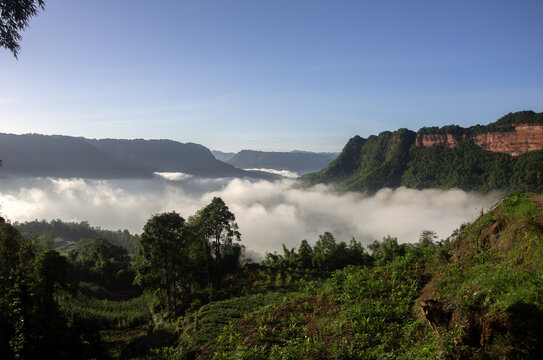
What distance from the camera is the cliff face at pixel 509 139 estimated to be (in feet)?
292

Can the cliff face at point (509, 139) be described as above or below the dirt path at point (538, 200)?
above

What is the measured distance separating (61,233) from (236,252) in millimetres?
128791

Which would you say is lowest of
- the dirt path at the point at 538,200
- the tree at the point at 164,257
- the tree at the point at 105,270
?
the tree at the point at 105,270

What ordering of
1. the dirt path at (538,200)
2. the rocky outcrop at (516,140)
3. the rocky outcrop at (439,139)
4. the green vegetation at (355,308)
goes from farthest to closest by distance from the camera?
the rocky outcrop at (439,139), the rocky outcrop at (516,140), the dirt path at (538,200), the green vegetation at (355,308)

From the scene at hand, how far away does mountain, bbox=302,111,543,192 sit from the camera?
9106 cm

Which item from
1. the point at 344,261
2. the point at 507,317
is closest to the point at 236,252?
the point at 344,261

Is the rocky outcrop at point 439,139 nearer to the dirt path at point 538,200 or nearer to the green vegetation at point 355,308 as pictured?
the green vegetation at point 355,308

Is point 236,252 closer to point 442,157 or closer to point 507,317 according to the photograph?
point 507,317

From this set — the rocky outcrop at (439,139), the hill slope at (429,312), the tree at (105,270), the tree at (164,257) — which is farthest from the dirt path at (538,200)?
the rocky outcrop at (439,139)

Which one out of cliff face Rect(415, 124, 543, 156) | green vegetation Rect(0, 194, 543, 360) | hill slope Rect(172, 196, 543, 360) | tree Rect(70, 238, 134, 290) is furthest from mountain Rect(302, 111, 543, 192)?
tree Rect(70, 238, 134, 290)

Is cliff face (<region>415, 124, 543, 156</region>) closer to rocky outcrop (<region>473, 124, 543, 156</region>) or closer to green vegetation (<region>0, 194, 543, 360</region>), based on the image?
rocky outcrop (<region>473, 124, 543, 156</region>)

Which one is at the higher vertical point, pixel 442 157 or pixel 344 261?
pixel 442 157

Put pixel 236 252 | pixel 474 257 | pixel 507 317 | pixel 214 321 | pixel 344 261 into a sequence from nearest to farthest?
1. pixel 507 317
2. pixel 474 257
3. pixel 214 321
4. pixel 236 252
5. pixel 344 261

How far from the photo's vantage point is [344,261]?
3462 cm
